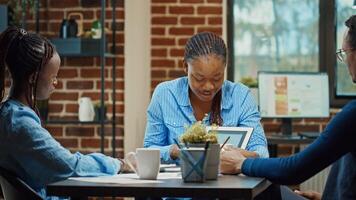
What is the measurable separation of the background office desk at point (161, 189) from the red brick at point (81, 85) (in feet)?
9.89

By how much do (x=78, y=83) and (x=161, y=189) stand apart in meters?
3.18

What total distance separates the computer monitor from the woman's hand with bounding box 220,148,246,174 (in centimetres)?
285

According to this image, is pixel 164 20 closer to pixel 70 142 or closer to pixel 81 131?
pixel 81 131

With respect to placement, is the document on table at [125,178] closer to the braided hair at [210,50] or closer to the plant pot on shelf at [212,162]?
the plant pot on shelf at [212,162]

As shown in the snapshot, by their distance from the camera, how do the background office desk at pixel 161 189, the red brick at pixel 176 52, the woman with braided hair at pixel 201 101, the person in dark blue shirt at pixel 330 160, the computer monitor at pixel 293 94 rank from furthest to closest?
the red brick at pixel 176 52 → the computer monitor at pixel 293 94 → the woman with braided hair at pixel 201 101 → the person in dark blue shirt at pixel 330 160 → the background office desk at pixel 161 189

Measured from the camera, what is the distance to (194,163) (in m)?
2.09

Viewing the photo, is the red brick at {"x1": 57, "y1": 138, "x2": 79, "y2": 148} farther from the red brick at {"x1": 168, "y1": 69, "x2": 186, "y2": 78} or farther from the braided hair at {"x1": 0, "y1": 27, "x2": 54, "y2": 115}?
the braided hair at {"x1": 0, "y1": 27, "x2": 54, "y2": 115}

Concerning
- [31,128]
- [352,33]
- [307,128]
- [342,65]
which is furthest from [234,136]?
[342,65]

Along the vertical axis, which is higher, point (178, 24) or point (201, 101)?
point (178, 24)

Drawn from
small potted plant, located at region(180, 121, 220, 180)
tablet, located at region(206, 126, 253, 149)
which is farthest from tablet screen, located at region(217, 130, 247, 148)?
small potted plant, located at region(180, 121, 220, 180)

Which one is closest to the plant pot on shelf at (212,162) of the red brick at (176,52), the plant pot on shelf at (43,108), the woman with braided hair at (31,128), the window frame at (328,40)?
the woman with braided hair at (31,128)

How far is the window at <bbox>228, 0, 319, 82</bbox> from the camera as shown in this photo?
18.0 ft

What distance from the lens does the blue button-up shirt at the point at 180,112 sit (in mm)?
2928

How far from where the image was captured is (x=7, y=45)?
227 centimetres
